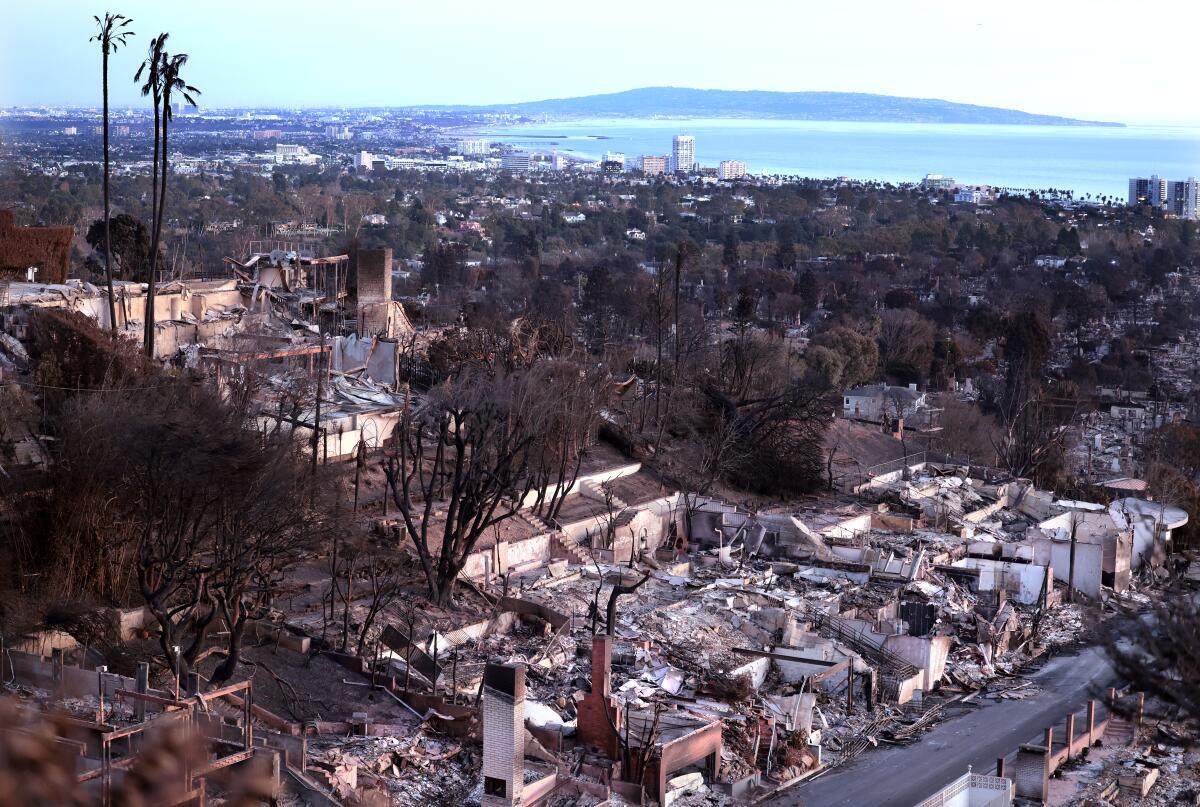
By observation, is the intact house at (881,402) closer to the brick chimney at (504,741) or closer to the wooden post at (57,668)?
the brick chimney at (504,741)

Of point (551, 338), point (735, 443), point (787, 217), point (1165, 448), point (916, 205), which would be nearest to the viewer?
point (735, 443)

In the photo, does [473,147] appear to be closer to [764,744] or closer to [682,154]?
[682,154]

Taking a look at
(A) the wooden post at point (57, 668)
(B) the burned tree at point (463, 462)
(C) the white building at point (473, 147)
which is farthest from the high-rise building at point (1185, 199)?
(A) the wooden post at point (57, 668)

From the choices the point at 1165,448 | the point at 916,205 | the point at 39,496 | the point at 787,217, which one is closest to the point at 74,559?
the point at 39,496

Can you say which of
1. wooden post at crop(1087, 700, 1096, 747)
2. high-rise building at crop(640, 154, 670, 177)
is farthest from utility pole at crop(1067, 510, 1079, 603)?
high-rise building at crop(640, 154, 670, 177)

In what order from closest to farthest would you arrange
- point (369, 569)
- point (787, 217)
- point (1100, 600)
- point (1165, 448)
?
1. point (369, 569)
2. point (1100, 600)
3. point (1165, 448)
4. point (787, 217)

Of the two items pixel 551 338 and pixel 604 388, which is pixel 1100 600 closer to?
pixel 604 388
